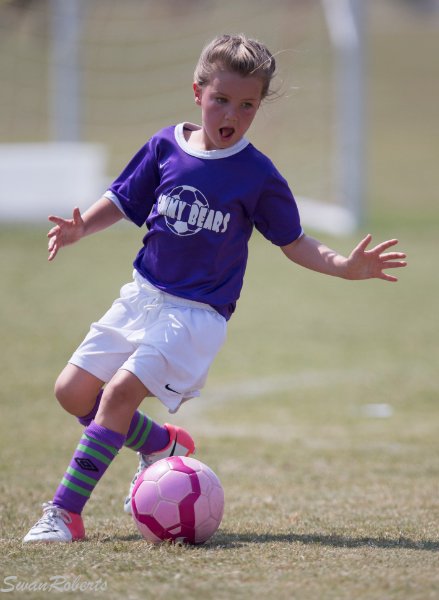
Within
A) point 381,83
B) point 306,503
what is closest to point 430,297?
point 306,503

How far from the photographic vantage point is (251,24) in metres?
18.4

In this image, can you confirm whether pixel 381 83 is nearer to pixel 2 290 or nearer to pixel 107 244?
pixel 107 244

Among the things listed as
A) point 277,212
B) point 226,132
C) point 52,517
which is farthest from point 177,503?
point 226,132

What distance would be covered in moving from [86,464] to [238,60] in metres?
1.71

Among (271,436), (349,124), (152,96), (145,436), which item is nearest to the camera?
(145,436)

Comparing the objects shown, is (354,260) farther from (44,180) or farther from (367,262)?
(44,180)

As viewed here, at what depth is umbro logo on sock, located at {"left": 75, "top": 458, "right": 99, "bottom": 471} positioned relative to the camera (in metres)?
4.18

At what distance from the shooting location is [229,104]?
4262mm

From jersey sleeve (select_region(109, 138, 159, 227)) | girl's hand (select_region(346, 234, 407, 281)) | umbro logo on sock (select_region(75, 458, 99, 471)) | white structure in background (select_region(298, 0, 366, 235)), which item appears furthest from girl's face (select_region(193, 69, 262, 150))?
white structure in background (select_region(298, 0, 366, 235))

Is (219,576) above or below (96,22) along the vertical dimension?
below

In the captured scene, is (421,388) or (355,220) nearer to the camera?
(421,388)

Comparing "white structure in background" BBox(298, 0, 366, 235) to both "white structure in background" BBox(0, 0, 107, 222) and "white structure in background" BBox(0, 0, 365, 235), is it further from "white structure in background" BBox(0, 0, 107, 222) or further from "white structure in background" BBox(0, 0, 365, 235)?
"white structure in background" BBox(0, 0, 107, 222)

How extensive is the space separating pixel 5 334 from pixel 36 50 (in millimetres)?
10350

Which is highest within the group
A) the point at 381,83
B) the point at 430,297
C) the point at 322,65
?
the point at 381,83
